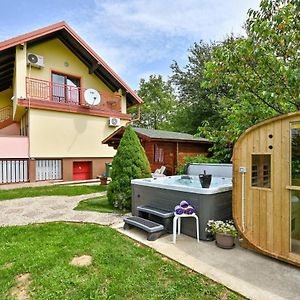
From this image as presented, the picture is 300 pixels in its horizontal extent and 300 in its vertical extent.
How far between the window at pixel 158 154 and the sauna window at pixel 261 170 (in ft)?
29.8

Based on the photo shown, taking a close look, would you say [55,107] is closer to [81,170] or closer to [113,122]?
[113,122]

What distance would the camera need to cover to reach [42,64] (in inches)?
531

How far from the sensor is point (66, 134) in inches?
538

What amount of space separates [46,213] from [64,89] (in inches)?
384

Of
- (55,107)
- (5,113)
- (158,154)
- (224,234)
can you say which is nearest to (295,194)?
(224,234)

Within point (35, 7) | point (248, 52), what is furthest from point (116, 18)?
point (248, 52)

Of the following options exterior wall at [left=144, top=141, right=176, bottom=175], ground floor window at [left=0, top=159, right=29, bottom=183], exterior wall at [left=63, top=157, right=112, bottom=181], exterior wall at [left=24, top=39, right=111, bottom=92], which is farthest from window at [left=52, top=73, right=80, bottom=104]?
exterior wall at [left=144, top=141, right=176, bottom=175]

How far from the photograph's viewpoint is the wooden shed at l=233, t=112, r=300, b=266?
3602mm

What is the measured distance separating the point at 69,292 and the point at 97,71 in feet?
49.5

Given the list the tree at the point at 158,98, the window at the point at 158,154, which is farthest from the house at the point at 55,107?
the tree at the point at 158,98

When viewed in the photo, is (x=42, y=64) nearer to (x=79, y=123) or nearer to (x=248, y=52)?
(x=79, y=123)

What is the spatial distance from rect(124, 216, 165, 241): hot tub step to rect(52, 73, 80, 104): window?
433 inches

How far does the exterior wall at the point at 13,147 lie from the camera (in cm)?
1176

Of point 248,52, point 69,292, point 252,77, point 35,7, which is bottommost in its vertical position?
point 69,292
